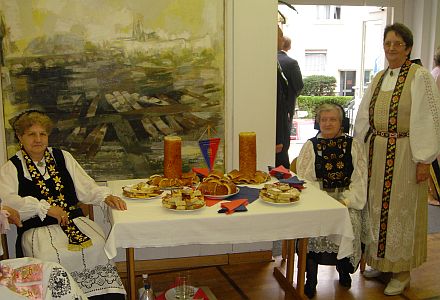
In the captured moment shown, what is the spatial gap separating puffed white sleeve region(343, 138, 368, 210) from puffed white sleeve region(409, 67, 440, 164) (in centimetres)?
29

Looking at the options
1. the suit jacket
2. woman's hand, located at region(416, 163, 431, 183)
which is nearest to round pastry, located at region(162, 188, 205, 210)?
woman's hand, located at region(416, 163, 431, 183)

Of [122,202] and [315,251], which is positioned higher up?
[122,202]

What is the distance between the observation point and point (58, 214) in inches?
98.9

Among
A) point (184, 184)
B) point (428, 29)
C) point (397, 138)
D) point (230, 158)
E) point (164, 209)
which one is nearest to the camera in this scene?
point (164, 209)

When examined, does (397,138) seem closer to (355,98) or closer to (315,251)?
(315,251)

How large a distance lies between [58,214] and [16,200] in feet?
0.68

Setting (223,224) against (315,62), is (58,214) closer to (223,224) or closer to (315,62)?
(223,224)

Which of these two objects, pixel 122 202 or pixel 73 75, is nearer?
pixel 122 202

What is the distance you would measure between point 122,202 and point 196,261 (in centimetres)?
120

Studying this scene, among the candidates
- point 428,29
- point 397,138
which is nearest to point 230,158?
point 397,138

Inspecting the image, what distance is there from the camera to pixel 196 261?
11.3 ft

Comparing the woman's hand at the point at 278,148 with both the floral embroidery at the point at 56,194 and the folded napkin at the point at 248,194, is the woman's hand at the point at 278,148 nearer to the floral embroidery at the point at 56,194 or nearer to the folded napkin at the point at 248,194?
the folded napkin at the point at 248,194

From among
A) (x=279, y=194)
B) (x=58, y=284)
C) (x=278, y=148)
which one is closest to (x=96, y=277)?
(x=58, y=284)

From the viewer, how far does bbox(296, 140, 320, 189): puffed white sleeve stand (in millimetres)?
2932
